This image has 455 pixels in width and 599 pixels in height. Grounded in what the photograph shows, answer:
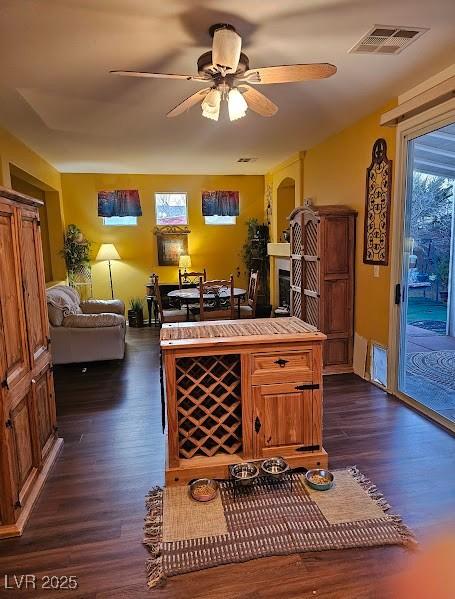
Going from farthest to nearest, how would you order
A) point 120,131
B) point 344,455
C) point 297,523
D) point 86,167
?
1. point 86,167
2. point 120,131
3. point 344,455
4. point 297,523

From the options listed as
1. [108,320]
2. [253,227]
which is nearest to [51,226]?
[108,320]

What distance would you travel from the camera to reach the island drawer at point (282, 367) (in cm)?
229

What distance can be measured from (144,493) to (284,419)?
3.07 ft

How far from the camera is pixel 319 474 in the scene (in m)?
2.33

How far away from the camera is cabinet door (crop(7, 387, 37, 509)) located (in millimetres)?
2014

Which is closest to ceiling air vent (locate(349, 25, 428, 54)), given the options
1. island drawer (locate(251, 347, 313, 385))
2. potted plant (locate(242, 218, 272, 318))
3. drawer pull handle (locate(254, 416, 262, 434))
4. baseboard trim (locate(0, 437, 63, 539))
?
island drawer (locate(251, 347, 313, 385))

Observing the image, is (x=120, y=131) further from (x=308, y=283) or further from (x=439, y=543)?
(x=439, y=543)

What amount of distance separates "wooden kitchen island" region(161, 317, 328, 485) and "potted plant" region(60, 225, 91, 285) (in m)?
4.92

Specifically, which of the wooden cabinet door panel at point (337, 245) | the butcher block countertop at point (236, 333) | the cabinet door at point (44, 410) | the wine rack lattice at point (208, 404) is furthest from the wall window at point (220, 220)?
the wine rack lattice at point (208, 404)

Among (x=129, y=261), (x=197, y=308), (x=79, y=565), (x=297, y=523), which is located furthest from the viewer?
(x=129, y=261)

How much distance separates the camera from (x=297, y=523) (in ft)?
6.49

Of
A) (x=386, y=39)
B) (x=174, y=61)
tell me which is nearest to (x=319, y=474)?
(x=386, y=39)

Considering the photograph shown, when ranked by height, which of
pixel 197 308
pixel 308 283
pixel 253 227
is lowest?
pixel 197 308

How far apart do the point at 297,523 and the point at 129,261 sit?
5882 millimetres
